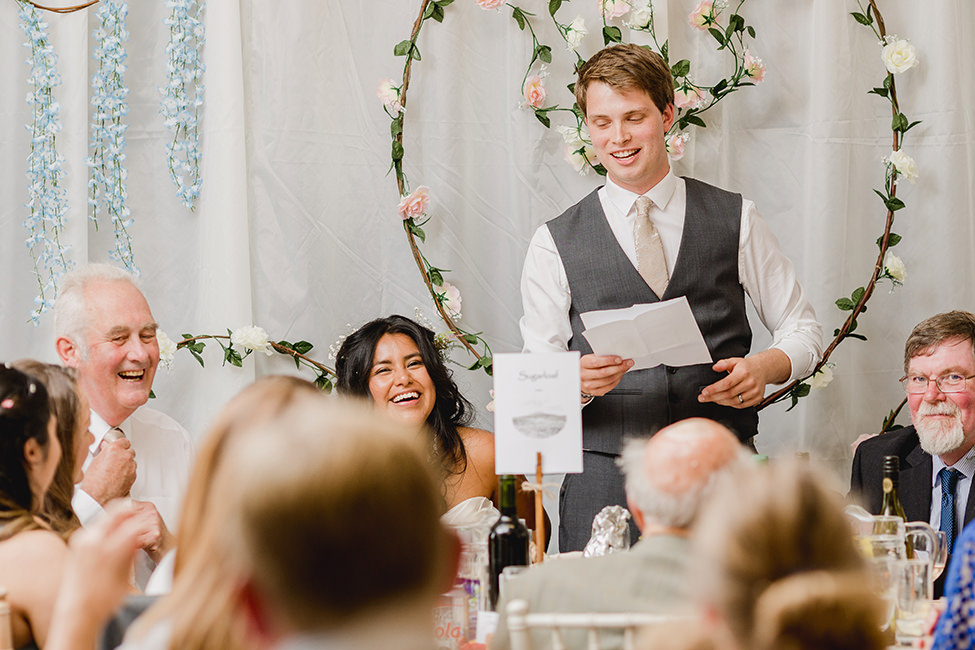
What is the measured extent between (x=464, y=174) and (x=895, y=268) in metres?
1.36

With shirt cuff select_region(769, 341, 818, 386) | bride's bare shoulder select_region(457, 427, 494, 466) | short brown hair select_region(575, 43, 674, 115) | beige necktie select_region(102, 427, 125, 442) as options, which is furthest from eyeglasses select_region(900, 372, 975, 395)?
beige necktie select_region(102, 427, 125, 442)

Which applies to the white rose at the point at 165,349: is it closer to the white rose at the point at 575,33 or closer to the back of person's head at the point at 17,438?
the back of person's head at the point at 17,438

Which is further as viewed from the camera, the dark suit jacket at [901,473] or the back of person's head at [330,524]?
the dark suit jacket at [901,473]

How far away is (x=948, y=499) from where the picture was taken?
274 cm

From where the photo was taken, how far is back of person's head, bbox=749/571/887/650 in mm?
947

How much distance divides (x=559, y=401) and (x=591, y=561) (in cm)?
63

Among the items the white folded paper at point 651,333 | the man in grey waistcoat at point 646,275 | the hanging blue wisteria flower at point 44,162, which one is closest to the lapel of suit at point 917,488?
the man in grey waistcoat at point 646,275

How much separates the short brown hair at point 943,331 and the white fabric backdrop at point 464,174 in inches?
25.9

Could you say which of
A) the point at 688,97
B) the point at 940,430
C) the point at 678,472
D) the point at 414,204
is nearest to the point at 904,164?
the point at 688,97

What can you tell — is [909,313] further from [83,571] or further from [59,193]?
[83,571]

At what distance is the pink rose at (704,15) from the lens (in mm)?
3379

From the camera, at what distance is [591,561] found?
1.47m

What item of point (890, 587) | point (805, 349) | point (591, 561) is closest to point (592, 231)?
point (805, 349)

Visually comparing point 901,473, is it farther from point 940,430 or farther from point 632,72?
point 632,72
